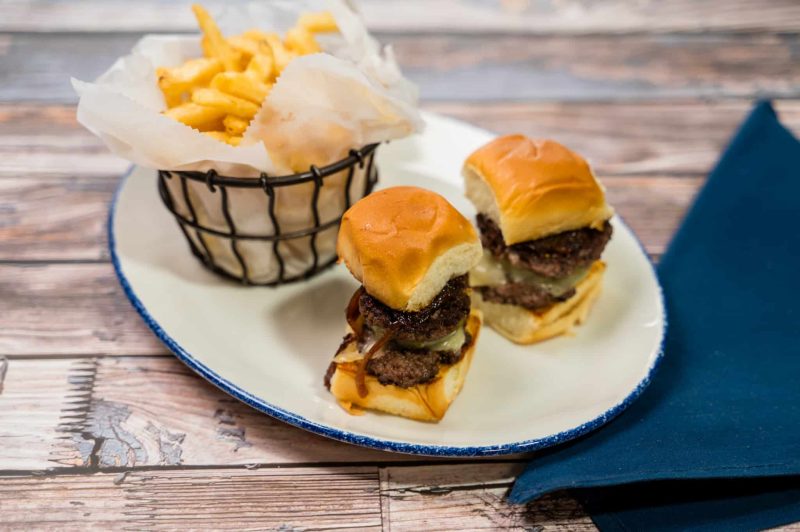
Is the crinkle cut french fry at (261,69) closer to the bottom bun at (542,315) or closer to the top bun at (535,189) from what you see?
the top bun at (535,189)

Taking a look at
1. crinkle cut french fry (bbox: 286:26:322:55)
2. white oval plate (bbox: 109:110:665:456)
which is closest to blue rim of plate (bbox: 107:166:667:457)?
white oval plate (bbox: 109:110:665:456)

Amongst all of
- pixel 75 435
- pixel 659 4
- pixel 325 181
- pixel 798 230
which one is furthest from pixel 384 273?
pixel 659 4

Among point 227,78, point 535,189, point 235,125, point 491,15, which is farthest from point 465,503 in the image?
point 491,15

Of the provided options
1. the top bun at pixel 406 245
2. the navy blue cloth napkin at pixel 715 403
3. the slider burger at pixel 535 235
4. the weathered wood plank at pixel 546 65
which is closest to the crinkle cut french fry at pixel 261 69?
the top bun at pixel 406 245

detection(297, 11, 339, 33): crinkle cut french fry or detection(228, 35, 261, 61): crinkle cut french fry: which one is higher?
detection(297, 11, 339, 33): crinkle cut french fry

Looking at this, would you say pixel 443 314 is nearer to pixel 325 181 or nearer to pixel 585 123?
pixel 325 181

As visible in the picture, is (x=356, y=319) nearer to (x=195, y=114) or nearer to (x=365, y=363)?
(x=365, y=363)

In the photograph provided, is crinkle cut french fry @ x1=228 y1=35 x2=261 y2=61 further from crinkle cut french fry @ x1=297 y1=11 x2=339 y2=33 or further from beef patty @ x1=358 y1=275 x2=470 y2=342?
Result: beef patty @ x1=358 y1=275 x2=470 y2=342
